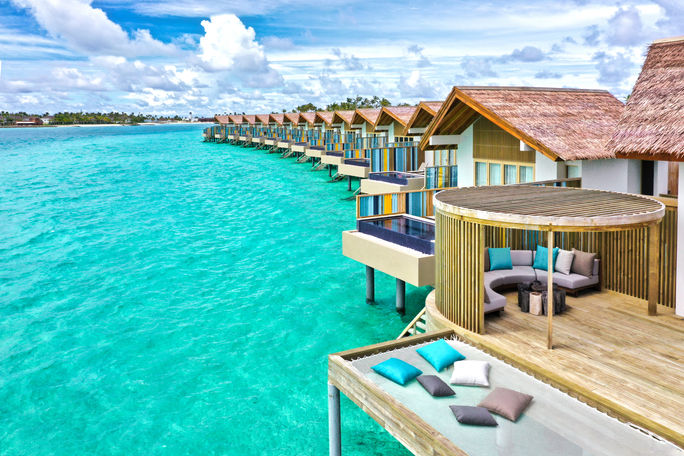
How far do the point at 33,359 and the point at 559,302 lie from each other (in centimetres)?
1466

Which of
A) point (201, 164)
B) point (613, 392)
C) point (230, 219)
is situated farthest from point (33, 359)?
point (201, 164)

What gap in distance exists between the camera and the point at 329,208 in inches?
1447

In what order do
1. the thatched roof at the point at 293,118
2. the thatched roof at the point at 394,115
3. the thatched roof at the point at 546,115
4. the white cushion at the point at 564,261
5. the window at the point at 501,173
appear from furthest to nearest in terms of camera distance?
the thatched roof at the point at 293,118
the thatched roof at the point at 394,115
the window at the point at 501,173
the thatched roof at the point at 546,115
the white cushion at the point at 564,261

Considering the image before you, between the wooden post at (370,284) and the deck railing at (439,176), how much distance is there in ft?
22.7

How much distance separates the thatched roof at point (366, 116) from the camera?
47.1 m

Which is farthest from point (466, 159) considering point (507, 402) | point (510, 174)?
point (507, 402)

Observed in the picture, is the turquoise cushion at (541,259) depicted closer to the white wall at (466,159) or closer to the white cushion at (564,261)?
the white cushion at (564,261)

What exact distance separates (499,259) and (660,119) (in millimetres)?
4364

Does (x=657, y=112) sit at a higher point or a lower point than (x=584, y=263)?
higher

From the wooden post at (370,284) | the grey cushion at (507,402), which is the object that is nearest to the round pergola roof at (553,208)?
the grey cushion at (507,402)

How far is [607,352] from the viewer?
29.1 ft

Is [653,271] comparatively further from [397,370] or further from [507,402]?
[397,370]

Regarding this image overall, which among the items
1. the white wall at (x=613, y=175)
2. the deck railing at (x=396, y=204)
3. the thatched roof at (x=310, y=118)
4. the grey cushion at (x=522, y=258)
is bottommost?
the grey cushion at (x=522, y=258)

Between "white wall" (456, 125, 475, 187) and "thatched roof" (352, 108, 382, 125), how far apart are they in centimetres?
2541
